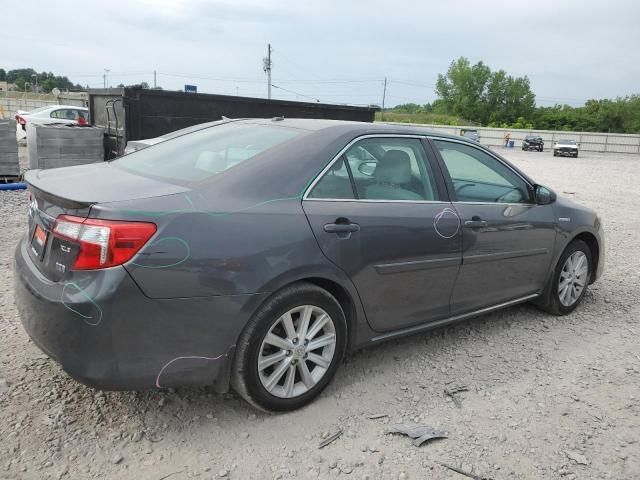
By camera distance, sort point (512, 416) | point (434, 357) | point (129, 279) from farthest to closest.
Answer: point (434, 357), point (512, 416), point (129, 279)

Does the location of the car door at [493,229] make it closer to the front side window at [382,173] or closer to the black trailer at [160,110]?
the front side window at [382,173]

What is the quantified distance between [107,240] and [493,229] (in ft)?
8.60

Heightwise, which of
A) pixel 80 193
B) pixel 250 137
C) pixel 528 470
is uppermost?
pixel 250 137

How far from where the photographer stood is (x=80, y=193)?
2576mm

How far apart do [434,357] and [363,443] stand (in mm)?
1202

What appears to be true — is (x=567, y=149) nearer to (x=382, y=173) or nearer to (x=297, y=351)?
(x=382, y=173)

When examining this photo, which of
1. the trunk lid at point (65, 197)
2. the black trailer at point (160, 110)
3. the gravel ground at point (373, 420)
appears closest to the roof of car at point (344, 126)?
the trunk lid at point (65, 197)

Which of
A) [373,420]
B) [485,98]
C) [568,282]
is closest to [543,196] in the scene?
[568,282]

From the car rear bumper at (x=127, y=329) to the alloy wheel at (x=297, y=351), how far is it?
25 cm

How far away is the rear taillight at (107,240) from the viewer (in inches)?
91.9

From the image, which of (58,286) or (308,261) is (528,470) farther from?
(58,286)

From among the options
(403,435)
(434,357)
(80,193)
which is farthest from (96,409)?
(434,357)

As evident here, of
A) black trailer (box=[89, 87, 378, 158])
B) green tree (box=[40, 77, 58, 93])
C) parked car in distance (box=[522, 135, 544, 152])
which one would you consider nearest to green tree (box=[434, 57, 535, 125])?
parked car in distance (box=[522, 135, 544, 152])

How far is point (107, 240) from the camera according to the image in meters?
2.33
